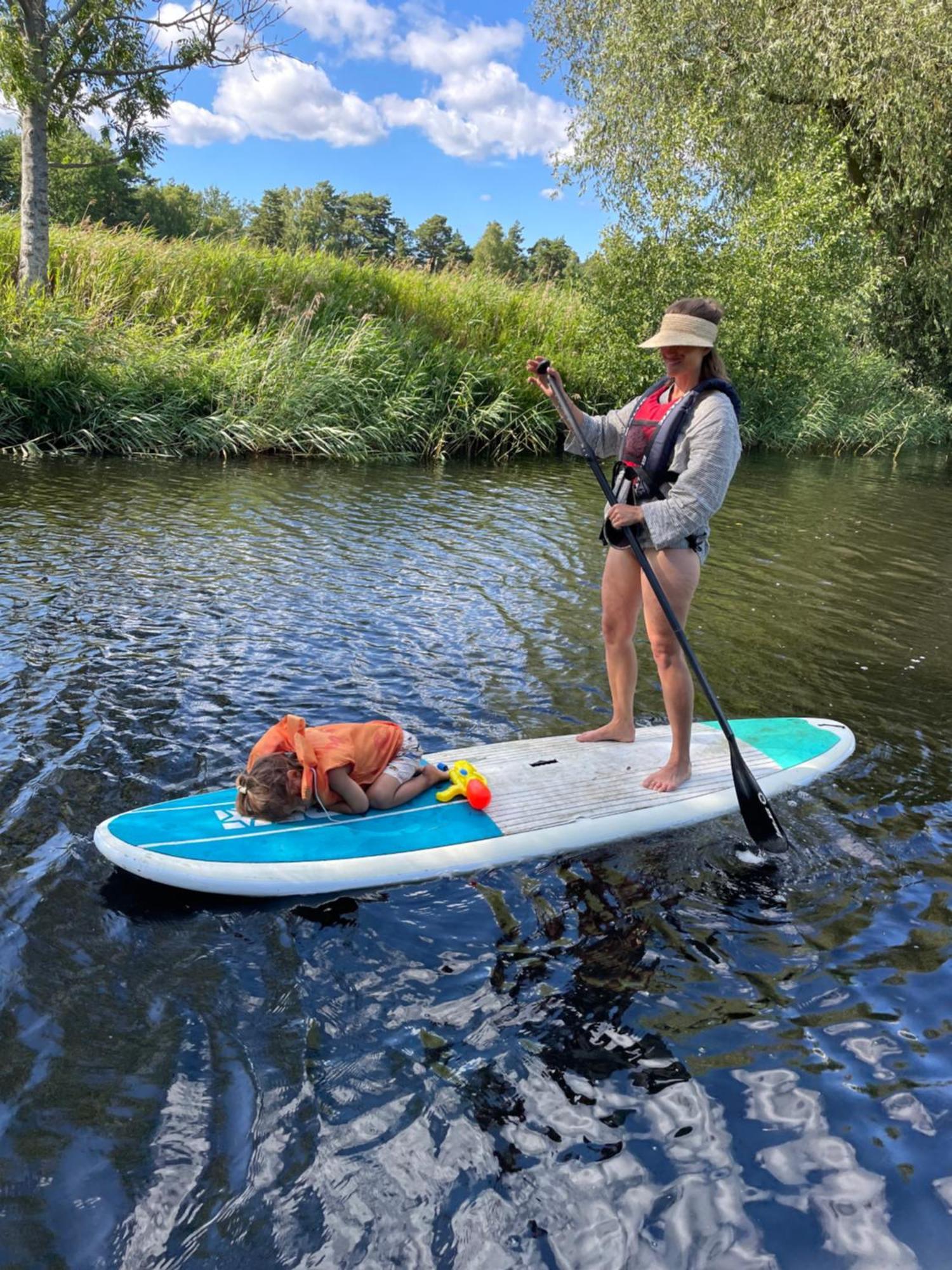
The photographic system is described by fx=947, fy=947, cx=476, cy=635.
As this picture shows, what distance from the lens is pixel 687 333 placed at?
3914 mm

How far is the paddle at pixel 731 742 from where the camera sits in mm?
3951

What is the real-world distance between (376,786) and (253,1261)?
198 centimetres

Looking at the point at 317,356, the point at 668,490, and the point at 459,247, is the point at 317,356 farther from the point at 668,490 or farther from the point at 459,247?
the point at 459,247

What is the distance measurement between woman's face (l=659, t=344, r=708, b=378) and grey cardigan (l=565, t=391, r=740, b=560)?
129 mm

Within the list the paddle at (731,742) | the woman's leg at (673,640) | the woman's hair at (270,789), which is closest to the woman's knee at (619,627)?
the woman's leg at (673,640)

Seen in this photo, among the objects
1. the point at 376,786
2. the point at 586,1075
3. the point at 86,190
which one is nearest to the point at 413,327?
the point at 376,786

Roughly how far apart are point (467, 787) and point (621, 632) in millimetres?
1136

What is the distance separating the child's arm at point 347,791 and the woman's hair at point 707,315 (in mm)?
2225

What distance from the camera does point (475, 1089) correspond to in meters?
2.59

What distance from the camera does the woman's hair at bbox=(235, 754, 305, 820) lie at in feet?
11.8

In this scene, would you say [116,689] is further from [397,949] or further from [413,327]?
[413,327]

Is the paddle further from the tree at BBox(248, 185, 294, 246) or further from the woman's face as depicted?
the tree at BBox(248, 185, 294, 246)

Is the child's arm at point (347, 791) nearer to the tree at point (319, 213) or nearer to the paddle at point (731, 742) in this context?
the paddle at point (731, 742)

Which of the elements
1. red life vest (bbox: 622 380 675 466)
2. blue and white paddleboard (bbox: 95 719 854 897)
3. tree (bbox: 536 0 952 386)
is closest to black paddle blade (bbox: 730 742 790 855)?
blue and white paddleboard (bbox: 95 719 854 897)
